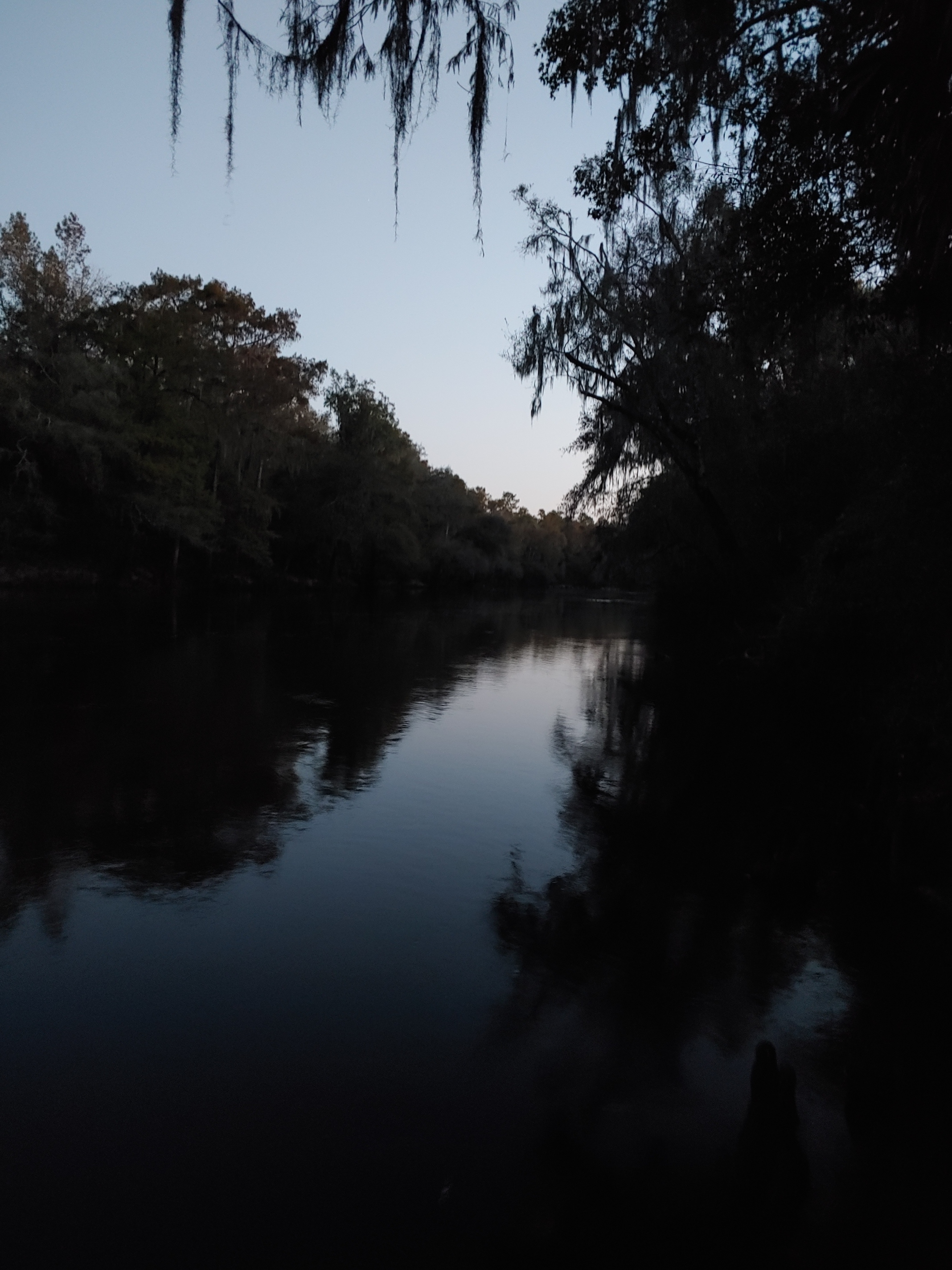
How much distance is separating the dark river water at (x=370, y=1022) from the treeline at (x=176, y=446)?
22.9m

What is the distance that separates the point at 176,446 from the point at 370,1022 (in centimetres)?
3850

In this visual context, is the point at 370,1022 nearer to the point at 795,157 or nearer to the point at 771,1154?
the point at 771,1154

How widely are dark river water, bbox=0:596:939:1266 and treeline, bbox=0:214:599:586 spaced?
22884 mm

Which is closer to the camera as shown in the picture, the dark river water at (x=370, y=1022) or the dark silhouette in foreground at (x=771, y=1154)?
the dark river water at (x=370, y=1022)

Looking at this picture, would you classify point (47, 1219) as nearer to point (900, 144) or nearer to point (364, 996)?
point (364, 996)

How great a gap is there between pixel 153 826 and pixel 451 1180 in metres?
5.07

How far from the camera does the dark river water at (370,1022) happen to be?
Result: 12.2 feet

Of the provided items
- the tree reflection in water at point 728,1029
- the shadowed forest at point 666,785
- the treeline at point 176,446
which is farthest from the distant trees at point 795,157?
the treeline at point 176,446

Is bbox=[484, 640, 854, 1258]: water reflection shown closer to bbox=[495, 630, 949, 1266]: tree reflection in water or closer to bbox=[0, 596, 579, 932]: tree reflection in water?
bbox=[495, 630, 949, 1266]: tree reflection in water

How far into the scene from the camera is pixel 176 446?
39812 mm

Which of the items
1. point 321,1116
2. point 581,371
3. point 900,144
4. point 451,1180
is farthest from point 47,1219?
point 581,371

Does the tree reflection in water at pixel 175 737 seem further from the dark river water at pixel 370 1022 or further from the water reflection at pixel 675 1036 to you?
the water reflection at pixel 675 1036

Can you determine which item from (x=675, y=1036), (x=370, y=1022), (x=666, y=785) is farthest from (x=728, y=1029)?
(x=666, y=785)

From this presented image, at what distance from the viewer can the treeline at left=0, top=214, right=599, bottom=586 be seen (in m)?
35.1
